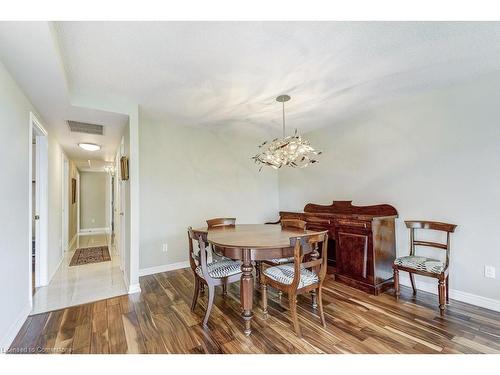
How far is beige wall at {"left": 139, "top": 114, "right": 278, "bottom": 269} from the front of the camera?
355cm

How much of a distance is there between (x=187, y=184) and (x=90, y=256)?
8.40ft

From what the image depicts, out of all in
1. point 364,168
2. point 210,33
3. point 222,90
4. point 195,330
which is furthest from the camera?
point 364,168

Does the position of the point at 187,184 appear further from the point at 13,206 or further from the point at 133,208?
the point at 13,206

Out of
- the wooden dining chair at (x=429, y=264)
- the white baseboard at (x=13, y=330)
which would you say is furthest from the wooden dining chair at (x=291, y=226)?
the white baseboard at (x=13, y=330)

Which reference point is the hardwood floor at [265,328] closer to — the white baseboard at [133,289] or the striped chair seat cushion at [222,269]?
the white baseboard at [133,289]

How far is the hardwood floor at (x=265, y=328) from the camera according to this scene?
174 centimetres

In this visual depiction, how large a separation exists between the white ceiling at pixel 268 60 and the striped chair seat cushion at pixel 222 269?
1879 millimetres

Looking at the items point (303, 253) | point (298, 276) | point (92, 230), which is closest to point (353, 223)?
point (303, 253)
